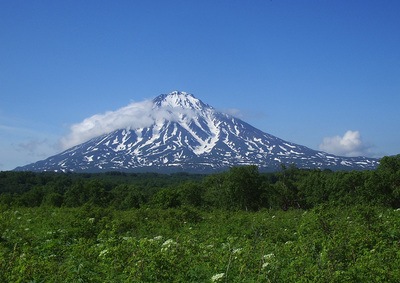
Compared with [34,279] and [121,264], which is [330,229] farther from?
[34,279]

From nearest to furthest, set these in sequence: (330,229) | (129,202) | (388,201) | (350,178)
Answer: (330,229) < (388,201) < (350,178) < (129,202)

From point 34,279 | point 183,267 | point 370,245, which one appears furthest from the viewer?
point 370,245

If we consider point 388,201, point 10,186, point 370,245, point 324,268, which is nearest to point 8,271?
point 324,268

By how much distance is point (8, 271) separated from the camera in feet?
15.9

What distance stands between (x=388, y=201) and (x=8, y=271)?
4067 centimetres

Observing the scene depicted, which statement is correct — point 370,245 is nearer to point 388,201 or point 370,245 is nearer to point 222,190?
point 388,201

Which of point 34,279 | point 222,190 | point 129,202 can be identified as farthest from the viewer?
point 129,202

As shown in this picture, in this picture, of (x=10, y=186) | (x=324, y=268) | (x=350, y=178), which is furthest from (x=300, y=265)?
(x=10, y=186)

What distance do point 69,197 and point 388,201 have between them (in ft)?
159

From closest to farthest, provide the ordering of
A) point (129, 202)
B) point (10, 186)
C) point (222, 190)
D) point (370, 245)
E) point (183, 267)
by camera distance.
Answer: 1. point (183, 267)
2. point (370, 245)
3. point (222, 190)
4. point (129, 202)
5. point (10, 186)

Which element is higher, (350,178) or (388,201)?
(350,178)

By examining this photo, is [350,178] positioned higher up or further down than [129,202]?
higher up

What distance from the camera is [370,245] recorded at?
7.13m

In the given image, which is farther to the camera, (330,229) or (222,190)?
(222,190)
